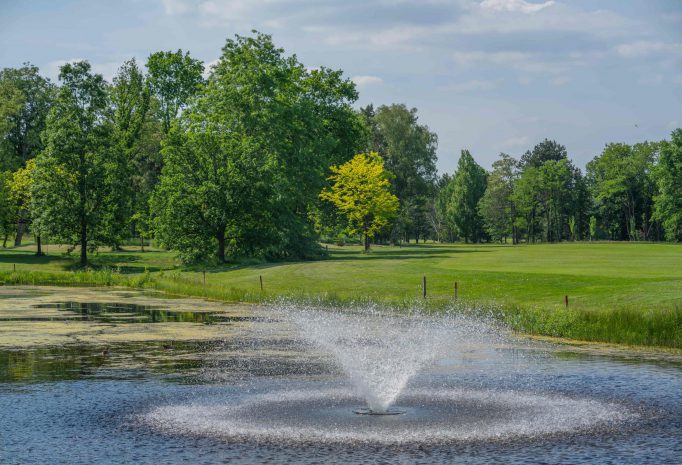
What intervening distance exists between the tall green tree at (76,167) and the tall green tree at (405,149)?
220ft

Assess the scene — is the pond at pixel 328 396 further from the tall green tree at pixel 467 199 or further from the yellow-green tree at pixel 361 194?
the tall green tree at pixel 467 199

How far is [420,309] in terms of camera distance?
1559 inches

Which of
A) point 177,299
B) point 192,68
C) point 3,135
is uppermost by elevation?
point 192,68

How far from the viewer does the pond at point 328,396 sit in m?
15.1

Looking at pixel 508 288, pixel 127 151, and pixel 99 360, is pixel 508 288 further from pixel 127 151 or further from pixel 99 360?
pixel 127 151

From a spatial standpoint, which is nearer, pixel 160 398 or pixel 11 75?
pixel 160 398

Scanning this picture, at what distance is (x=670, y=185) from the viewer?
14175 centimetres

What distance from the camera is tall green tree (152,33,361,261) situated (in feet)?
277

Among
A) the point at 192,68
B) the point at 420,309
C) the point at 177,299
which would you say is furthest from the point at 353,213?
the point at 420,309

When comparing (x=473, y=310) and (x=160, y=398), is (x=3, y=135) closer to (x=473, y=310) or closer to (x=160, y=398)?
(x=473, y=310)

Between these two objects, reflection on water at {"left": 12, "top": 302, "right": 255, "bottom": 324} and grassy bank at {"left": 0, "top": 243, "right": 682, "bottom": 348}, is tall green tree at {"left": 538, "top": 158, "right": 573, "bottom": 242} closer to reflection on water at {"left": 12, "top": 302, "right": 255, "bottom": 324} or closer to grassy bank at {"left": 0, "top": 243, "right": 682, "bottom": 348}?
grassy bank at {"left": 0, "top": 243, "right": 682, "bottom": 348}

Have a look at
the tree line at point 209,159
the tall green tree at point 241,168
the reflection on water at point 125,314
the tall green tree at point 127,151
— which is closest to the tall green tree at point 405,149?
the tree line at point 209,159

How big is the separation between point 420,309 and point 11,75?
103734 mm

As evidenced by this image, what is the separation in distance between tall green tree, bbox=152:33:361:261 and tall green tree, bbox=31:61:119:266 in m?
7.85
